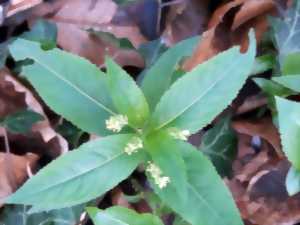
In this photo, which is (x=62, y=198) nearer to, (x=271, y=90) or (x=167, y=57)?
(x=167, y=57)

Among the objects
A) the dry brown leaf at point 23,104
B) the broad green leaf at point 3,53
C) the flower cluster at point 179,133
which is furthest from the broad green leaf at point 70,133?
the flower cluster at point 179,133

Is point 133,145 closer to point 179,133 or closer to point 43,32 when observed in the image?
point 179,133

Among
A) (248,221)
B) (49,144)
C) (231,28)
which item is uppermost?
(231,28)

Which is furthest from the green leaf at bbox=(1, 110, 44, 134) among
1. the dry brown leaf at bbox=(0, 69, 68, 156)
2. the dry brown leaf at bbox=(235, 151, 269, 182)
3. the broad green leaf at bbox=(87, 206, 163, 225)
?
the dry brown leaf at bbox=(235, 151, 269, 182)

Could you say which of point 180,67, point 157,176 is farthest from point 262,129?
point 157,176

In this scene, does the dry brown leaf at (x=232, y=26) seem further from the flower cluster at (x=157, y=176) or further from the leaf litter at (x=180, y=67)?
the flower cluster at (x=157, y=176)

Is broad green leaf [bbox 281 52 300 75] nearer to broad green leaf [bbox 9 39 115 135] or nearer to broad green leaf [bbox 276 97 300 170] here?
broad green leaf [bbox 276 97 300 170]

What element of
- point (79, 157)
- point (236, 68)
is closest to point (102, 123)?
point (79, 157)
